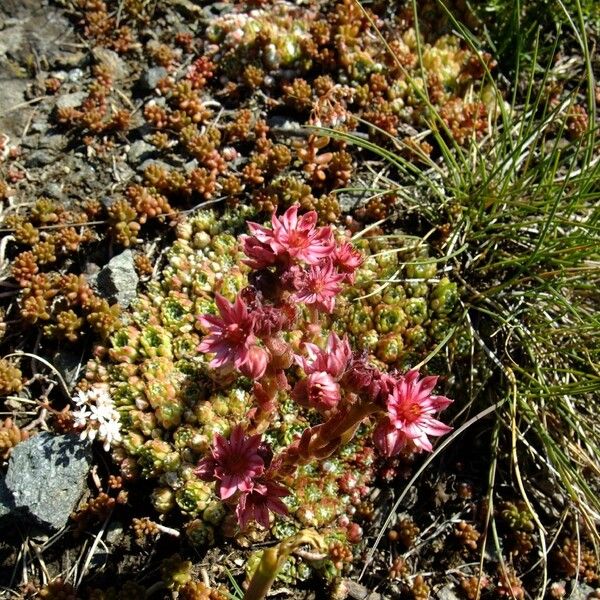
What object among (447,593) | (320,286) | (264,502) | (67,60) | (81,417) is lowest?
(447,593)

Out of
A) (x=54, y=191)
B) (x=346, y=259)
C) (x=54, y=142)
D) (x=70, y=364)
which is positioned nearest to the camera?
(x=346, y=259)

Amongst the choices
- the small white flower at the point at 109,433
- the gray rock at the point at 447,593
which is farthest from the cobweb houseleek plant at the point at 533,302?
the small white flower at the point at 109,433

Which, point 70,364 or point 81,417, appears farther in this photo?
point 70,364

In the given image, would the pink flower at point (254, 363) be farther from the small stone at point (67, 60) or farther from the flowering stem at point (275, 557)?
the small stone at point (67, 60)

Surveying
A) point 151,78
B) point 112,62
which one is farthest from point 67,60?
point 151,78

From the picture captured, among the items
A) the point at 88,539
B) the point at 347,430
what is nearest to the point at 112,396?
the point at 88,539

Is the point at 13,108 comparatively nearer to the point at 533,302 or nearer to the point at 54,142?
the point at 54,142

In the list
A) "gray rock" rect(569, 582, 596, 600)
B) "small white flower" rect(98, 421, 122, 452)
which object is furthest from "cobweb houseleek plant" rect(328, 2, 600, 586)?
"small white flower" rect(98, 421, 122, 452)
